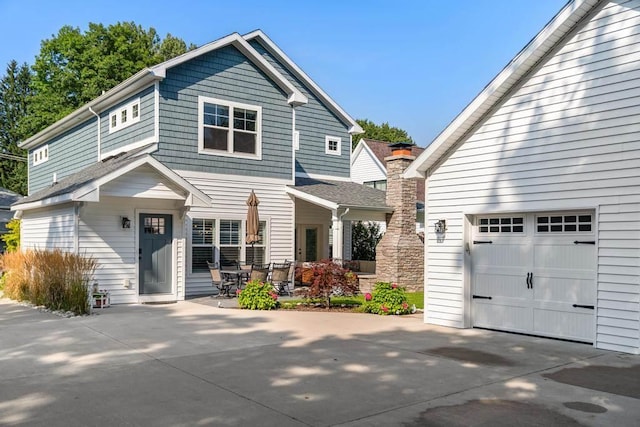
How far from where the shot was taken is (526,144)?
9625 millimetres

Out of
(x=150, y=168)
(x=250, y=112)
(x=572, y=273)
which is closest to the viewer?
(x=572, y=273)

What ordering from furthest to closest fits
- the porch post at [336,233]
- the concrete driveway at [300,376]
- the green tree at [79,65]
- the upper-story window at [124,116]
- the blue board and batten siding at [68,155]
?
1. the green tree at [79,65]
2. the blue board and batten siding at [68,155]
3. the porch post at [336,233]
4. the upper-story window at [124,116]
5. the concrete driveway at [300,376]

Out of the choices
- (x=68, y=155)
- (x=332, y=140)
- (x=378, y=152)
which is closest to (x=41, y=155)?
(x=68, y=155)

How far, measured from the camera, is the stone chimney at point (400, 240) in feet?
59.1

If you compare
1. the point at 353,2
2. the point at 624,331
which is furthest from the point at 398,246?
the point at 624,331

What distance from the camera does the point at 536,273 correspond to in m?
9.59

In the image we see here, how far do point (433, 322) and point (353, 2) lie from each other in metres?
8.93

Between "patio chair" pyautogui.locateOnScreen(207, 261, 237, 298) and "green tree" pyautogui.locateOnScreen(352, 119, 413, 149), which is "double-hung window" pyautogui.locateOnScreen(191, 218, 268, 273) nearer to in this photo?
"patio chair" pyautogui.locateOnScreen(207, 261, 237, 298)

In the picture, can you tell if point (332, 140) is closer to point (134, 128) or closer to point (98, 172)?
point (134, 128)

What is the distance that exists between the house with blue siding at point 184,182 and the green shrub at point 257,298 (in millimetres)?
2258

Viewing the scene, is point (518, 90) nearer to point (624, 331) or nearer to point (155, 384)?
point (624, 331)

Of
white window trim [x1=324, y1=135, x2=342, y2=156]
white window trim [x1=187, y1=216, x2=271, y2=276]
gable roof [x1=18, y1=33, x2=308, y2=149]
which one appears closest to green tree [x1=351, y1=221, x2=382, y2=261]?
white window trim [x1=324, y1=135, x2=342, y2=156]

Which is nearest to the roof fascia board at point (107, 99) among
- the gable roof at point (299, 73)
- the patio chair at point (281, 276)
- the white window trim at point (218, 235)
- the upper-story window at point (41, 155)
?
the upper-story window at point (41, 155)

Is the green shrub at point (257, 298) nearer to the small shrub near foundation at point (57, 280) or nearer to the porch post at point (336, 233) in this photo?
the small shrub near foundation at point (57, 280)
